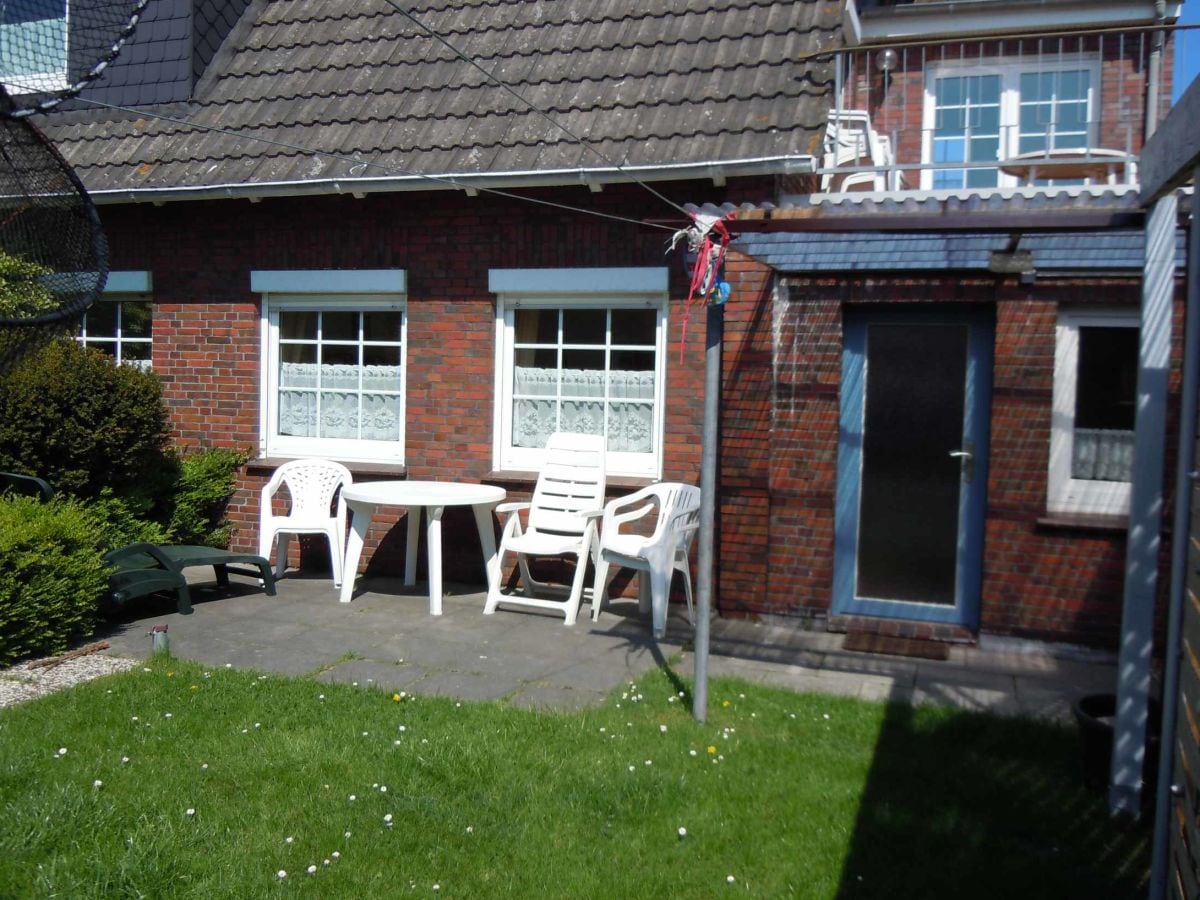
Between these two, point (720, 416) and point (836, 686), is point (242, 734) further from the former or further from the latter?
point (720, 416)

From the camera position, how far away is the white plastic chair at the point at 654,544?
6734 millimetres

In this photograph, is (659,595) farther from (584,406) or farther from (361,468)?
(361,468)

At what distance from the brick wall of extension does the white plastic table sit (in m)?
0.54

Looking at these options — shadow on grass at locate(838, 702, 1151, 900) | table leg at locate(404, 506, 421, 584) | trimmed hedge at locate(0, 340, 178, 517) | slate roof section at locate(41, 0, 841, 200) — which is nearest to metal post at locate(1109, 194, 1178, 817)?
shadow on grass at locate(838, 702, 1151, 900)

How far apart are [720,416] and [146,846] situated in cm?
454

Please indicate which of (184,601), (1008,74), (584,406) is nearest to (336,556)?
(184,601)

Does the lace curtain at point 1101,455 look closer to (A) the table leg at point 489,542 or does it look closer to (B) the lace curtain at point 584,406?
(B) the lace curtain at point 584,406

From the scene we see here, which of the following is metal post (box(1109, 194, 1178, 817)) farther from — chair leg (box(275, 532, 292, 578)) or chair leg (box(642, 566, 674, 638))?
chair leg (box(275, 532, 292, 578))

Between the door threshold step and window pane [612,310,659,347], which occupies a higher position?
window pane [612,310,659,347]

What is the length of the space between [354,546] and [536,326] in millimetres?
2077

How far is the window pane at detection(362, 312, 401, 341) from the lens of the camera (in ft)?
27.7

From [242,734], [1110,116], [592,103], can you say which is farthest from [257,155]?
[1110,116]

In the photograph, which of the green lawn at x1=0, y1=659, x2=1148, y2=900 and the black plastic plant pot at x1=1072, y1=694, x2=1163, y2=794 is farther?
the black plastic plant pot at x1=1072, y1=694, x2=1163, y2=794

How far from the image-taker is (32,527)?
19.5ft
